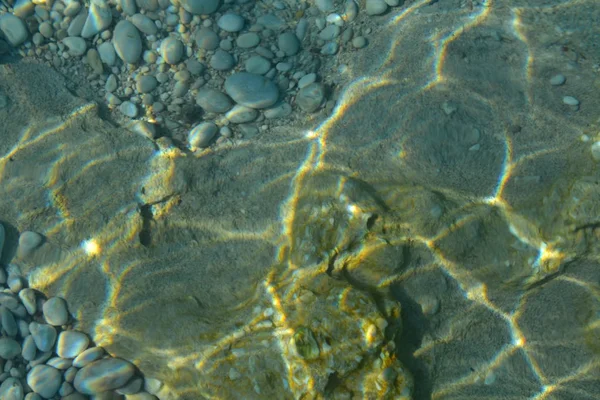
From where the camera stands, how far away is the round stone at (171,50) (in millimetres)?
3760

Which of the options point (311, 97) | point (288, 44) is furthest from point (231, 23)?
point (311, 97)

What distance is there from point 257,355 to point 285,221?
790mm

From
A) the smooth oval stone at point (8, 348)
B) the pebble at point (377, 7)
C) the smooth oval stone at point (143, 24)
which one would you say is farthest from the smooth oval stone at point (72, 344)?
the pebble at point (377, 7)

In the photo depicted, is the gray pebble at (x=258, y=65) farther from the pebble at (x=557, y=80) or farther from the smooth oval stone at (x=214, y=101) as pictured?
the pebble at (x=557, y=80)

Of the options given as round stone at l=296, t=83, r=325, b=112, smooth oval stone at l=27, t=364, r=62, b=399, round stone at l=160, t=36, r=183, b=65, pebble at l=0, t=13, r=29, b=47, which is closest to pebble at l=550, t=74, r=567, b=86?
round stone at l=296, t=83, r=325, b=112

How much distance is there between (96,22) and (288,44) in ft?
4.56

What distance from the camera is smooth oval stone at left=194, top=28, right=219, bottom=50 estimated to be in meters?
3.79

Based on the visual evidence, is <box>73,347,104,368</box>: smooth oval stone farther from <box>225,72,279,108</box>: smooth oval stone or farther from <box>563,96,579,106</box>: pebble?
<box>563,96,579,106</box>: pebble

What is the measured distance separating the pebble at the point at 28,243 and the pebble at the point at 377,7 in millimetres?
2750

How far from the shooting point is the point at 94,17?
3768mm

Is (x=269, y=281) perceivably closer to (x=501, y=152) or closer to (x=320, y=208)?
(x=320, y=208)

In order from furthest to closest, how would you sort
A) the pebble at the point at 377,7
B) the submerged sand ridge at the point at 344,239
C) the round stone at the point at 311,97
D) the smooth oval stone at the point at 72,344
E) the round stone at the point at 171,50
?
the pebble at the point at 377,7 → the round stone at the point at 171,50 → the round stone at the point at 311,97 → the smooth oval stone at the point at 72,344 → the submerged sand ridge at the point at 344,239

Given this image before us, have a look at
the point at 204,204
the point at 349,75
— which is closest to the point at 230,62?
the point at 349,75

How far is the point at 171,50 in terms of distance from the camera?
148 inches
